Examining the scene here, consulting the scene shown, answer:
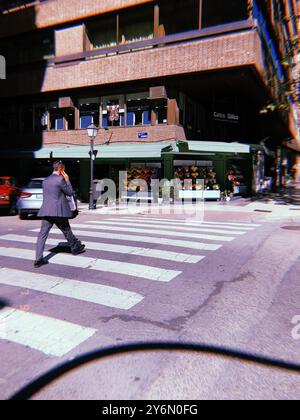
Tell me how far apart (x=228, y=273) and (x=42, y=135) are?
20690mm

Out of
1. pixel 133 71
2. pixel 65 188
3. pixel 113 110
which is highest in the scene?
pixel 133 71

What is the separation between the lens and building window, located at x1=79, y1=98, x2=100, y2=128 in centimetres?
2198

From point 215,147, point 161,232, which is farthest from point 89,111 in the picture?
point 161,232

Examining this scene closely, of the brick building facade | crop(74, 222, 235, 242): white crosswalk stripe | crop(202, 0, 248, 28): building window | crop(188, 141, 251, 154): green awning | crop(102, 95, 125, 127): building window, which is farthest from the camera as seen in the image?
crop(102, 95, 125, 127): building window

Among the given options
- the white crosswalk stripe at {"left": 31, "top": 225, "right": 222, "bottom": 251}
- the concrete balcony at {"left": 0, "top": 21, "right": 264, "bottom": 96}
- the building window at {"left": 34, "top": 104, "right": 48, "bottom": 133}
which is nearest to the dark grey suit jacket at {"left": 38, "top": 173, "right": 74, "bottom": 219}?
the white crosswalk stripe at {"left": 31, "top": 225, "right": 222, "bottom": 251}

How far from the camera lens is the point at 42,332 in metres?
3.70

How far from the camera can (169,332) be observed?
12.2 ft

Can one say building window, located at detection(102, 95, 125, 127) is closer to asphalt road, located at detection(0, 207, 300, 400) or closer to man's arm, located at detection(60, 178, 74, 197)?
asphalt road, located at detection(0, 207, 300, 400)

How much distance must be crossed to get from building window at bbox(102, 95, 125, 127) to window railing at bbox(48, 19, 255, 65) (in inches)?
101

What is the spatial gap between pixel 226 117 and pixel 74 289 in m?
18.8

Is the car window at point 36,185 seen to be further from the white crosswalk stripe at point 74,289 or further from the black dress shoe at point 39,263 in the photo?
the white crosswalk stripe at point 74,289

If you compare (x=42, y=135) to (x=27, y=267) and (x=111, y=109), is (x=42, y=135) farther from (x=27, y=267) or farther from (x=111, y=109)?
(x=27, y=267)

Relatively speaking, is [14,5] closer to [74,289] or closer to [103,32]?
[103,32]

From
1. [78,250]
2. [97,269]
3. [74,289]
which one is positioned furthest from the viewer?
[78,250]
